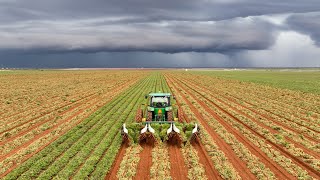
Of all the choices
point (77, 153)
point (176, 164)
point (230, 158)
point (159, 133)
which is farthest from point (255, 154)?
point (77, 153)

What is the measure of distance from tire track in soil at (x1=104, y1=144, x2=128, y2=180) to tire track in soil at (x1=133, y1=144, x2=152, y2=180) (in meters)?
0.74

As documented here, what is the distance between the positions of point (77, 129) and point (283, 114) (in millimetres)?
→ 14682

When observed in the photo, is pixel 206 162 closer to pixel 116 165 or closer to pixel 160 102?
pixel 116 165

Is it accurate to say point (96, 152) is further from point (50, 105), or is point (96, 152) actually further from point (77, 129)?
point (50, 105)

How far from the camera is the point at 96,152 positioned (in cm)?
1290

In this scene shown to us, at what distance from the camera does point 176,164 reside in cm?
1169

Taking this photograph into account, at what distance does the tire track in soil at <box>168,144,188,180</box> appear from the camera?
10.6 m

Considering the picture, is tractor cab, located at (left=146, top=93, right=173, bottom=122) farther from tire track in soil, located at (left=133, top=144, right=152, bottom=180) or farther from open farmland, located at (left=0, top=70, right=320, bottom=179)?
tire track in soil, located at (left=133, top=144, right=152, bottom=180)

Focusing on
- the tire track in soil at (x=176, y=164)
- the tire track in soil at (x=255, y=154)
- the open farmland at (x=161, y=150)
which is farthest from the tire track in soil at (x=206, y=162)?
the tire track in soil at (x=255, y=154)

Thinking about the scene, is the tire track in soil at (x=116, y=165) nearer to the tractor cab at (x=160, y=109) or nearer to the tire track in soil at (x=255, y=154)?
the tractor cab at (x=160, y=109)

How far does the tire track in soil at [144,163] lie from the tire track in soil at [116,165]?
0.74m

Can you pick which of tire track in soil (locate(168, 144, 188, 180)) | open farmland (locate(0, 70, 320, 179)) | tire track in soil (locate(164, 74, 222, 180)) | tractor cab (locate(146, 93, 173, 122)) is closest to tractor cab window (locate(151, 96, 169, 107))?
tractor cab (locate(146, 93, 173, 122))

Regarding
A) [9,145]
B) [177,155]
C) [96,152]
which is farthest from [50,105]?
[177,155]

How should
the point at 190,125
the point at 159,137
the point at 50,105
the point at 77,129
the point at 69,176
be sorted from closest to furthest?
1. the point at 69,176
2. the point at 159,137
3. the point at 190,125
4. the point at 77,129
5. the point at 50,105
